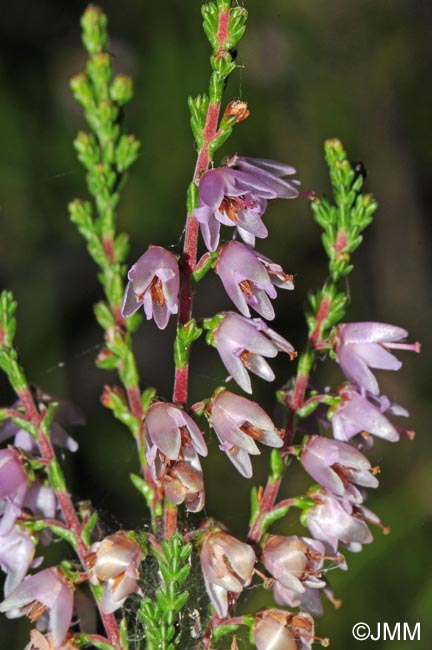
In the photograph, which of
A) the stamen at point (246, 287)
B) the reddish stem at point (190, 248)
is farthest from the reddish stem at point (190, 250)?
the stamen at point (246, 287)

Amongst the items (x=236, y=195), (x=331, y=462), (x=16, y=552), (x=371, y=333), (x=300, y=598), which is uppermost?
(x=236, y=195)

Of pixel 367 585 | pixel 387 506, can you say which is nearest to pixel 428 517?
pixel 387 506

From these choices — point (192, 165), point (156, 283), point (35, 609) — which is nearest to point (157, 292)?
point (156, 283)

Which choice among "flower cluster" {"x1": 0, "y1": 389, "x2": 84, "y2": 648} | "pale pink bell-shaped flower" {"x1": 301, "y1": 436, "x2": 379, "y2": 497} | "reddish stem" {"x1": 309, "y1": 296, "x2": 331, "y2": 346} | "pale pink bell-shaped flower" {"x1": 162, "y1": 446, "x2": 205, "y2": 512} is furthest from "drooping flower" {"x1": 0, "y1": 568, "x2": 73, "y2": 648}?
"reddish stem" {"x1": 309, "y1": 296, "x2": 331, "y2": 346}

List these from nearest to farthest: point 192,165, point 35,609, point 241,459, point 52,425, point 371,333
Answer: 1. point 241,459
2. point 35,609
3. point 371,333
4. point 52,425
5. point 192,165

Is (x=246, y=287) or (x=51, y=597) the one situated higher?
(x=246, y=287)

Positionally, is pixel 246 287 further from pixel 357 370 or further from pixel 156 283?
pixel 357 370

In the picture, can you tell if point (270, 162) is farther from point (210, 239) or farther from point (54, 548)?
point (54, 548)

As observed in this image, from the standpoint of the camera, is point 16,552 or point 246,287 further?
point 16,552
